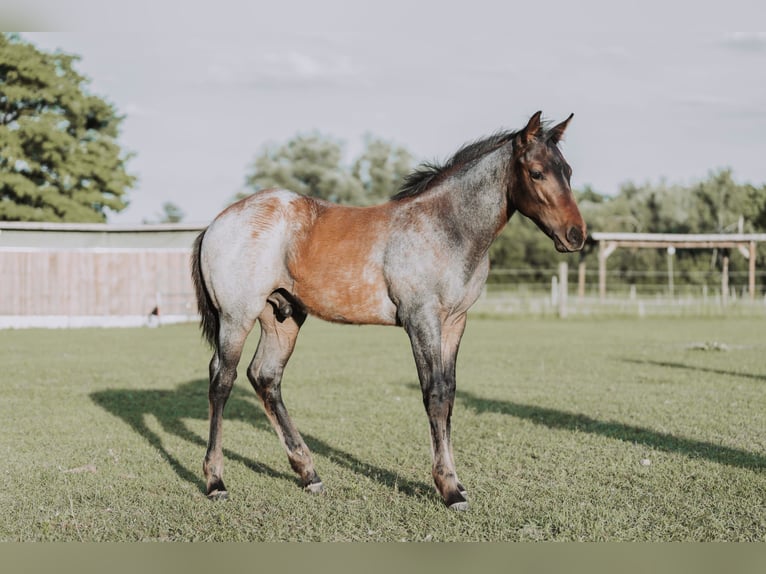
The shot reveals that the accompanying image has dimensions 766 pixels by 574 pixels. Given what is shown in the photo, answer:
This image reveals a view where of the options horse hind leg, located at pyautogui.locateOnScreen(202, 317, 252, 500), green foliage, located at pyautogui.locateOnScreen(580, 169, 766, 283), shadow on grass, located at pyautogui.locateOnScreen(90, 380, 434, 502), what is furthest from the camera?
green foliage, located at pyautogui.locateOnScreen(580, 169, 766, 283)

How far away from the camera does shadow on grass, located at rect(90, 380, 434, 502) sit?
564 cm

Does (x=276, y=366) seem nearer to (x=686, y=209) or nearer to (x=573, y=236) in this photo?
(x=573, y=236)

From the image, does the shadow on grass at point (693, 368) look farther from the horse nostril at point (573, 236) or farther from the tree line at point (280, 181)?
the tree line at point (280, 181)

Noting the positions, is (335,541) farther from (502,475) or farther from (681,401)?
(681,401)

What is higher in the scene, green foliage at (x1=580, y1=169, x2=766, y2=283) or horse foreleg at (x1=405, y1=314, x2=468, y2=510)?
green foliage at (x1=580, y1=169, x2=766, y2=283)

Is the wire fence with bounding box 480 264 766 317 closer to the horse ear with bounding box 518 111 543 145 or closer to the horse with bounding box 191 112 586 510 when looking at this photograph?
the horse with bounding box 191 112 586 510

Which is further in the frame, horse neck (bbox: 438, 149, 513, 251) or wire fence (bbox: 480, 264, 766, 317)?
wire fence (bbox: 480, 264, 766, 317)

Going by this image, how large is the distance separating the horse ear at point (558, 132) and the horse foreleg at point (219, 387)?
255cm

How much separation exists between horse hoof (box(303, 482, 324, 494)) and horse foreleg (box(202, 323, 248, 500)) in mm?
597

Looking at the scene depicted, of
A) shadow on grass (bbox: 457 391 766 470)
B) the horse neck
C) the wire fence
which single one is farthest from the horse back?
the wire fence

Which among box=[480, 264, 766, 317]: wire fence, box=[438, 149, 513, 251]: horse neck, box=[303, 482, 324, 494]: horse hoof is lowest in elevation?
box=[303, 482, 324, 494]: horse hoof

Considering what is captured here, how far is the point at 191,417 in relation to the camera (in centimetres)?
834

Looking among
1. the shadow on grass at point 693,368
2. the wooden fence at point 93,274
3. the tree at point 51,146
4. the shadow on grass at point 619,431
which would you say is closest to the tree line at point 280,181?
the tree at point 51,146

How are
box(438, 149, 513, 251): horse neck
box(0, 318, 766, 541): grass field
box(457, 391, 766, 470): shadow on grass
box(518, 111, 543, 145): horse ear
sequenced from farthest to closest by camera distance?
box(457, 391, 766, 470): shadow on grass, box(438, 149, 513, 251): horse neck, box(518, 111, 543, 145): horse ear, box(0, 318, 766, 541): grass field
